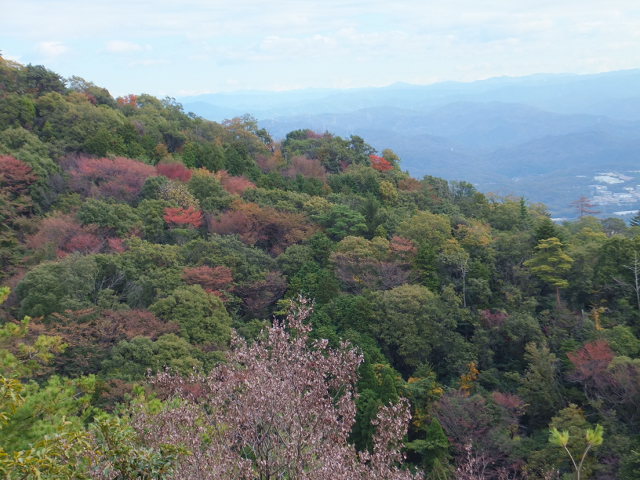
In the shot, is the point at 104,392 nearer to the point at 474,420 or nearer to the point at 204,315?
the point at 204,315

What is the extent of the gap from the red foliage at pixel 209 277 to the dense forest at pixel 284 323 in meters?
0.08

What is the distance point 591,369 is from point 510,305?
440 cm

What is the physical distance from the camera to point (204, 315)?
14.8m

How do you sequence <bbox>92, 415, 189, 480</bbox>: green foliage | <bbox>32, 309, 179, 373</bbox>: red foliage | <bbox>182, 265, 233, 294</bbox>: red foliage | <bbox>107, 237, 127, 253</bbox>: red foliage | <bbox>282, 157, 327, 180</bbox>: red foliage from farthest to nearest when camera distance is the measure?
<bbox>282, 157, 327, 180</bbox>: red foliage, <bbox>107, 237, 127, 253</bbox>: red foliage, <bbox>182, 265, 233, 294</bbox>: red foliage, <bbox>32, 309, 179, 373</bbox>: red foliage, <bbox>92, 415, 189, 480</bbox>: green foliage

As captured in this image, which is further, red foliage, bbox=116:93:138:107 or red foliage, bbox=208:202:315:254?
red foliage, bbox=116:93:138:107

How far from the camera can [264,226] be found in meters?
21.2

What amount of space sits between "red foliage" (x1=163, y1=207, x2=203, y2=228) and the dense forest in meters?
0.10

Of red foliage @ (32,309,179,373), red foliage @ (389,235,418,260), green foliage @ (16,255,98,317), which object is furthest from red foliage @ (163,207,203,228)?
red foliage @ (389,235,418,260)

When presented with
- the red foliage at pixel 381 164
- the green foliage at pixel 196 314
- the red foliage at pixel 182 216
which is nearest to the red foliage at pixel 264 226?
the red foliage at pixel 182 216

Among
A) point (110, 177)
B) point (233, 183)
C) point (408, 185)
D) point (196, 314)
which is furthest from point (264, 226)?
point (408, 185)

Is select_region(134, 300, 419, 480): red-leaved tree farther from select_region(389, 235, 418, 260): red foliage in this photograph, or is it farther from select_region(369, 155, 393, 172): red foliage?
select_region(369, 155, 393, 172): red foliage

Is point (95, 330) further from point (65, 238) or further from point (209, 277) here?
point (65, 238)

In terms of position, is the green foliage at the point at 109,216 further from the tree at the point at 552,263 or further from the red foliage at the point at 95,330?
the tree at the point at 552,263

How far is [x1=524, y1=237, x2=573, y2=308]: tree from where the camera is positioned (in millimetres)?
17578
